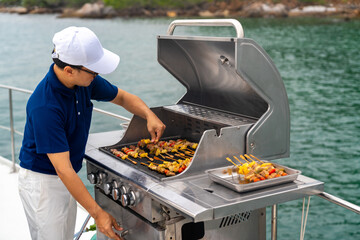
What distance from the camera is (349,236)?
42.5ft

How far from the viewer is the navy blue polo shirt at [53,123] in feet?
6.97

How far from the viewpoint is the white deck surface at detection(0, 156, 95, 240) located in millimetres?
3768

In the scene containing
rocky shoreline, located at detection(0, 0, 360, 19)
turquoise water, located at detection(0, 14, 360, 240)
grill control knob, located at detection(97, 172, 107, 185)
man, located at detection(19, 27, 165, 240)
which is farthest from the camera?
rocky shoreline, located at detection(0, 0, 360, 19)

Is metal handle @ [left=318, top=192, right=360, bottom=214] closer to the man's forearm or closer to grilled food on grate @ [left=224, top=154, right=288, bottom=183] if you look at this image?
grilled food on grate @ [left=224, top=154, right=288, bottom=183]

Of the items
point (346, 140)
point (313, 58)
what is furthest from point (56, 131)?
point (313, 58)

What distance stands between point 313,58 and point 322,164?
18.8 m

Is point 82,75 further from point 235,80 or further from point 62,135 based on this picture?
point 235,80

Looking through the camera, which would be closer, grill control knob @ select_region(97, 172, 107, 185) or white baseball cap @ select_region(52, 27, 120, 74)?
white baseball cap @ select_region(52, 27, 120, 74)

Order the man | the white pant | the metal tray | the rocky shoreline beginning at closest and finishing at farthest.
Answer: the metal tray → the man → the white pant → the rocky shoreline

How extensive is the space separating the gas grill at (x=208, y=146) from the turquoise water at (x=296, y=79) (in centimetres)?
1019

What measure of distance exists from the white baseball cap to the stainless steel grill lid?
1.90 ft

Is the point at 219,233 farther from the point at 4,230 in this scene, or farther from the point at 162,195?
the point at 4,230

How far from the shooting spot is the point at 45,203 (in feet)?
7.88

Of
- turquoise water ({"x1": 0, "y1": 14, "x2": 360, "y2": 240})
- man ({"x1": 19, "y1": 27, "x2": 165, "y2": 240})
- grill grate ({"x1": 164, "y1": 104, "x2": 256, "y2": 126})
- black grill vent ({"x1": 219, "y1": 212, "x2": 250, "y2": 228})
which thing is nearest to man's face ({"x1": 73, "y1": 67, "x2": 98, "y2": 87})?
man ({"x1": 19, "y1": 27, "x2": 165, "y2": 240})
